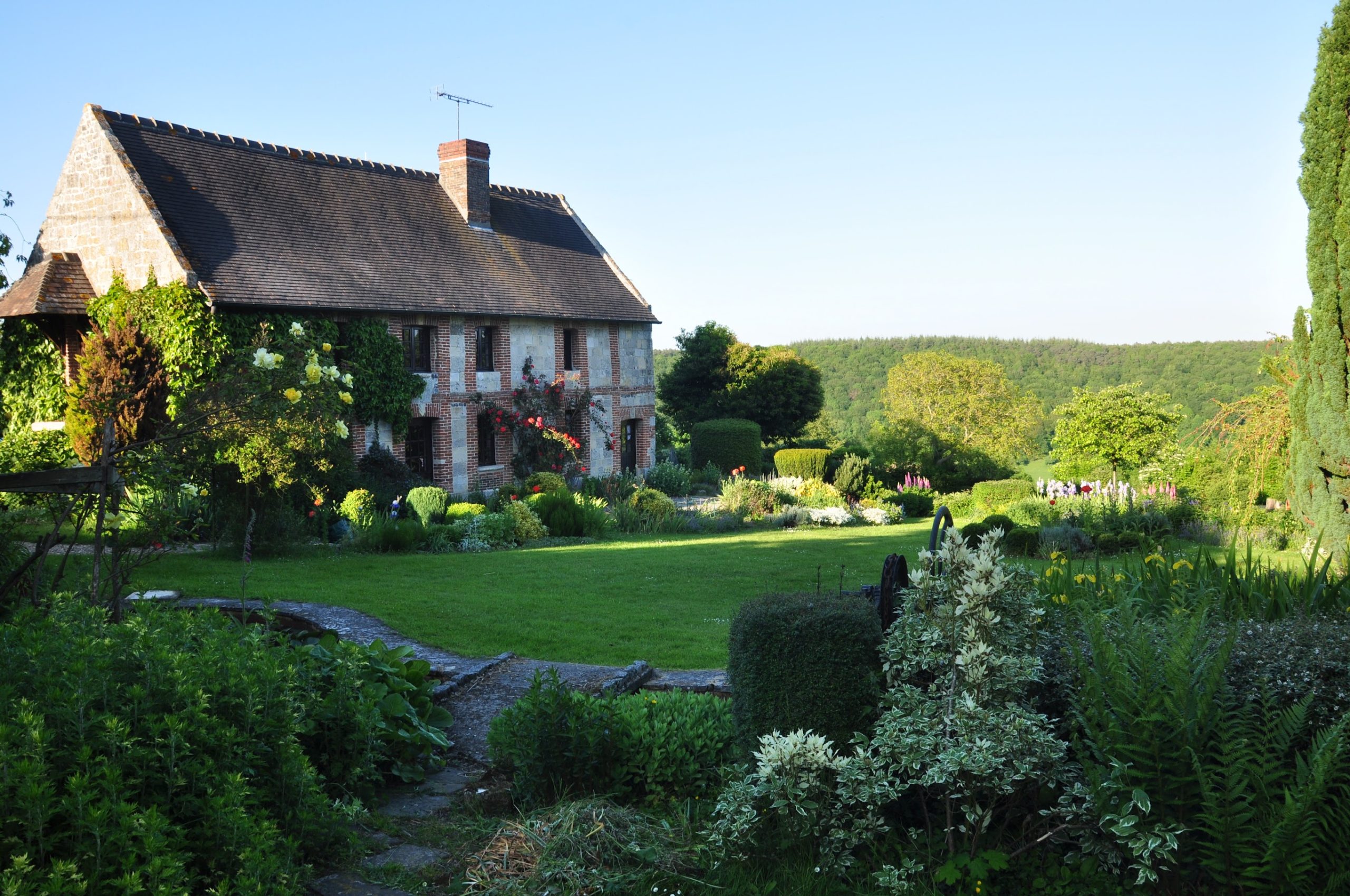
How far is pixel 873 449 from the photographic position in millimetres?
29953

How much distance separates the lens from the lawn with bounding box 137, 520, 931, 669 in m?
7.75

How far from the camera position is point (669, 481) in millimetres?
24953

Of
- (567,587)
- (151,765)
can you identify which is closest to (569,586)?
(567,587)

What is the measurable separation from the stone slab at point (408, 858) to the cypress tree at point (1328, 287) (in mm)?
9986

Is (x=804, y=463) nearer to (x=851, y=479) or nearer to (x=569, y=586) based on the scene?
(x=851, y=479)

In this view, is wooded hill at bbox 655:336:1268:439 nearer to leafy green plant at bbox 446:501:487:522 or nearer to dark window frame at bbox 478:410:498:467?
dark window frame at bbox 478:410:498:467

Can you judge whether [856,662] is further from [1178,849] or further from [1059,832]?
[1178,849]

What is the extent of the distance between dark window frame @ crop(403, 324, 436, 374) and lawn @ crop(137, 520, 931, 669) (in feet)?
23.6

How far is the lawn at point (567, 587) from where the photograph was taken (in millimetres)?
7750

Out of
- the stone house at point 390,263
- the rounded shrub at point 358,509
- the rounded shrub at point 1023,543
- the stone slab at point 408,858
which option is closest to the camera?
the stone slab at point 408,858

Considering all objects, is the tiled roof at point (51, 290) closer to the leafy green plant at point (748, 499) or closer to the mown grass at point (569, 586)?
the mown grass at point (569, 586)

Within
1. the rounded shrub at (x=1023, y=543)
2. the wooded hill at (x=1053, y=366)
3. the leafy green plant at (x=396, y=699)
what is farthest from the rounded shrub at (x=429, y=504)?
the wooded hill at (x=1053, y=366)

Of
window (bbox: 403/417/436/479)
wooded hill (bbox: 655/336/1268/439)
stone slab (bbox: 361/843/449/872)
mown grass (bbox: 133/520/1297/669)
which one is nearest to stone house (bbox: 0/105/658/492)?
window (bbox: 403/417/436/479)

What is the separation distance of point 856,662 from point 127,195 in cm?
1820
